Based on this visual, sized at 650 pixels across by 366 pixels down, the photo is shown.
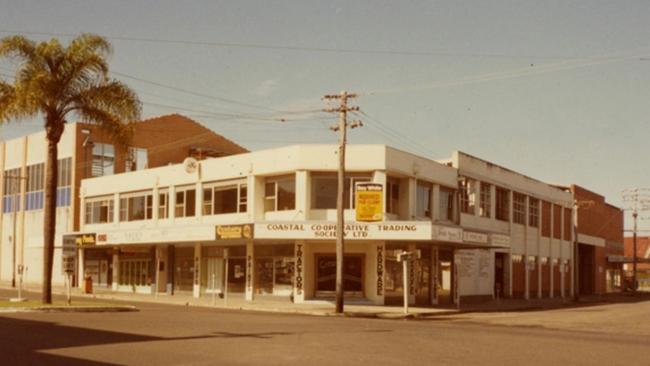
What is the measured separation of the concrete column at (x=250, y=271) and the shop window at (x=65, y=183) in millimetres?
21223

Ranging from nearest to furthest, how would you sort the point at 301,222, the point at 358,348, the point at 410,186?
the point at 358,348, the point at 301,222, the point at 410,186

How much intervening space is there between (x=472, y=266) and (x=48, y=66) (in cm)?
2960

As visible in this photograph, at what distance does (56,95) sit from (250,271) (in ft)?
55.8

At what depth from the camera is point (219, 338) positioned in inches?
731

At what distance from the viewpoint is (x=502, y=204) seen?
179 feet

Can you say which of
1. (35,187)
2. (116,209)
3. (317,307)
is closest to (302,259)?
(317,307)

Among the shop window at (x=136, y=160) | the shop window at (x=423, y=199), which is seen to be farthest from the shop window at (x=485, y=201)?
the shop window at (x=136, y=160)

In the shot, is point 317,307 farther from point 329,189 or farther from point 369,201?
point 329,189

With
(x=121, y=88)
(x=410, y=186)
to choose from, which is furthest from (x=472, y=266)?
(x=121, y=88)

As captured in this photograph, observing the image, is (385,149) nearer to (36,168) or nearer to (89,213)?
(89,213)

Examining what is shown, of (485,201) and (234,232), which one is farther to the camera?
(485,201)

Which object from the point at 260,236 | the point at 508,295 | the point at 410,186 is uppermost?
the point at 410,186

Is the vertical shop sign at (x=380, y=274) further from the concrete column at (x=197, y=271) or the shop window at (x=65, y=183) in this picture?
the shop window at (x=65, y=183)

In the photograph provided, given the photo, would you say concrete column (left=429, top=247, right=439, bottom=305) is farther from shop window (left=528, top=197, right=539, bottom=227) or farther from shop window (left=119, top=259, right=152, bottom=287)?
shop window (left=119, top=259, right=152, bottom=287)
